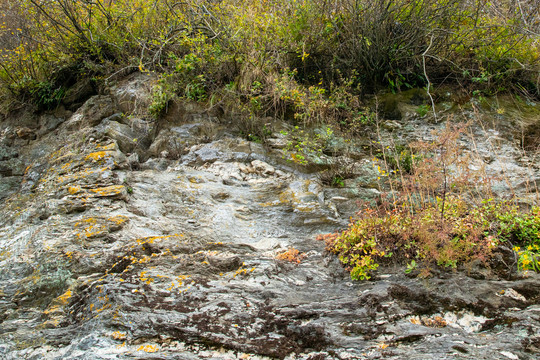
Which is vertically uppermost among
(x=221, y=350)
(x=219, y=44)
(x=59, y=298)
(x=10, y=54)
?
(x=10, y=54)

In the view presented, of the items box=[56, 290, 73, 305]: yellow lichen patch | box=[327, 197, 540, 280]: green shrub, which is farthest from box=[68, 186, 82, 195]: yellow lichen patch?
box=[327, 197, 540, 280]: green shrub

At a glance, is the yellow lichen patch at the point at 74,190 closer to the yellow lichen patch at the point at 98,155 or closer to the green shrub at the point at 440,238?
the yellow lichen patch at the point at 98,155

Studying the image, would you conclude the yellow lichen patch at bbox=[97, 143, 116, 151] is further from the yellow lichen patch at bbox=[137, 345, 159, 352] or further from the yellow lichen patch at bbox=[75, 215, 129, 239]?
the yellow lichen patch at bbox=[137, 345, 159, 352]

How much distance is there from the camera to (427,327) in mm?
2721

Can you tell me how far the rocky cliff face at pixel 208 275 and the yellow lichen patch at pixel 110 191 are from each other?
1.4 inches

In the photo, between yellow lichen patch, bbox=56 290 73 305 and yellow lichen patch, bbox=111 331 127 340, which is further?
yellow lichen patch, bbox=56 290 73 305

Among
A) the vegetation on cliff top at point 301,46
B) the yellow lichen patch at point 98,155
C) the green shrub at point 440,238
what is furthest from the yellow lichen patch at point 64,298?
the vegetation on cliff top at point 301,46

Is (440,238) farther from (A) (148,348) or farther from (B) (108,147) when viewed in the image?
(B) (108,147)

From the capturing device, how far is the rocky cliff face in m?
2.61

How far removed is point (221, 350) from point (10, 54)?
9480 millimetres

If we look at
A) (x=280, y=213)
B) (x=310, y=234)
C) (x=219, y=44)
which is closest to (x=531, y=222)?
(x=310, y=234)

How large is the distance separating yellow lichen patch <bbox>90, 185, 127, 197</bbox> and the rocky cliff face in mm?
35

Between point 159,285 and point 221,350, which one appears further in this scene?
point 159,285

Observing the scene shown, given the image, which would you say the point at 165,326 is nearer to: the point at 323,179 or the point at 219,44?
the point at 323,179
